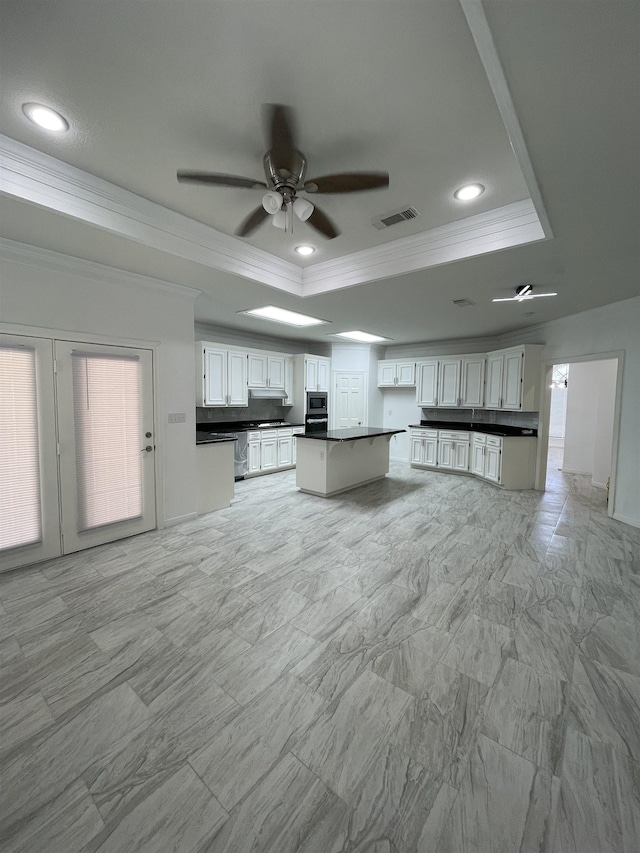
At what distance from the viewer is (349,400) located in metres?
7.86

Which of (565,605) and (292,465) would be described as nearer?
(565,605)

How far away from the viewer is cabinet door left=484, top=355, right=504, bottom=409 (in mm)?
6145

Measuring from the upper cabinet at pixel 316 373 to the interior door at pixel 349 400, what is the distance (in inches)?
11.9

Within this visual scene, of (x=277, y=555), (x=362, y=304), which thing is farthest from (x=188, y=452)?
(x=362, y=304)

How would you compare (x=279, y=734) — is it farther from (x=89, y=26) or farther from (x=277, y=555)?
(x=89, y=26)

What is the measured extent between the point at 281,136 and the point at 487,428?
20.5ft

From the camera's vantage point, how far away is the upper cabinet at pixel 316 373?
7.21 m

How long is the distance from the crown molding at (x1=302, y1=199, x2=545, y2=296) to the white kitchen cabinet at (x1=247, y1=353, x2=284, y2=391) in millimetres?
2850

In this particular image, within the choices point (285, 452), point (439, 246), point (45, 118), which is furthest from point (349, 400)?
point (45, 118)

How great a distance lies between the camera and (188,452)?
411 centimetres

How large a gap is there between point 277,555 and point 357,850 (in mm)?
2182

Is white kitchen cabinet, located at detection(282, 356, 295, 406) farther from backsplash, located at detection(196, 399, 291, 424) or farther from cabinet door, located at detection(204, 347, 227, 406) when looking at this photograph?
cabinet door, located at detection(204, 347, 227, 406)

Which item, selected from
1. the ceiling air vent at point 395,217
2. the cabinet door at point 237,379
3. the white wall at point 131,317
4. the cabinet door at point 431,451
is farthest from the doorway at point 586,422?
the white wall at point 131,317

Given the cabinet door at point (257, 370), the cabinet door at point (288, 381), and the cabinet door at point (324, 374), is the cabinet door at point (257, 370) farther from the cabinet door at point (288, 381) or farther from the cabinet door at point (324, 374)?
the cabinet door at point (324, 374)
